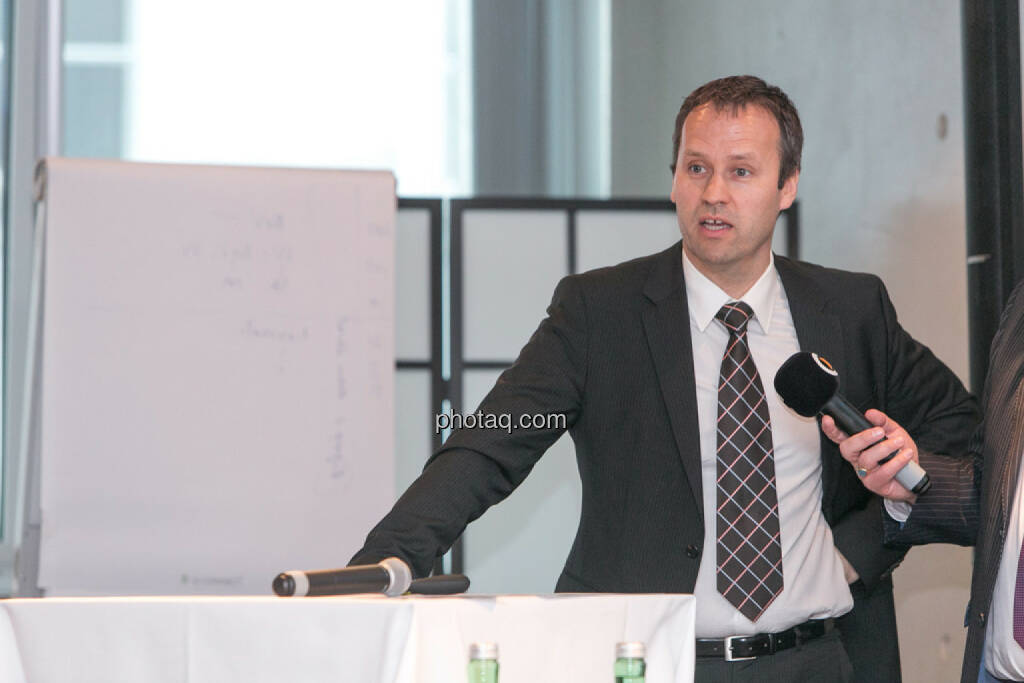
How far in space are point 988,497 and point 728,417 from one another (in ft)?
1.41

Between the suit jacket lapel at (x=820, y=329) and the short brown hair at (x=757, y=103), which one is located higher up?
→ the short brown hair at (x=757, y=103)

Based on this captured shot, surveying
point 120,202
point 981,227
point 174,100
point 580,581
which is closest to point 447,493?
point 580,581

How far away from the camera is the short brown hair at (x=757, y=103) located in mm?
2158

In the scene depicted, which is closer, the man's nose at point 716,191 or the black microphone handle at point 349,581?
the black microphone handle at point 349,581

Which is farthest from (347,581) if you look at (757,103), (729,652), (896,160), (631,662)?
(896,160)

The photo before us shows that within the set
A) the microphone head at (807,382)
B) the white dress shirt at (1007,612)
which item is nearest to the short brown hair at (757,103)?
the microphone head at (807,382)

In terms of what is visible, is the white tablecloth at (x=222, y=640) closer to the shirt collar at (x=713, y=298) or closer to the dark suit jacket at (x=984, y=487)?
the dark suit jacket at (x=984, y=487)

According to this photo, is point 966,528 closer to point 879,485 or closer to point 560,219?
point 879,485

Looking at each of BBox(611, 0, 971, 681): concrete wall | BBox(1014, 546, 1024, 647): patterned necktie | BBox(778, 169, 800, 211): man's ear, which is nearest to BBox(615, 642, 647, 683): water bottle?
BBox(1014, 546, 1024, 647): patterned necktie

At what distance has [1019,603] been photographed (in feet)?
5.55

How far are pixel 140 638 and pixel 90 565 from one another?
97.2 inches

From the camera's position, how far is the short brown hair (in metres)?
2.16

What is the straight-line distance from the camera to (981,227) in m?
2.66

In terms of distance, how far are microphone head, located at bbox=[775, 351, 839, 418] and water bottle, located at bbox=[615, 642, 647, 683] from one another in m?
0.63
